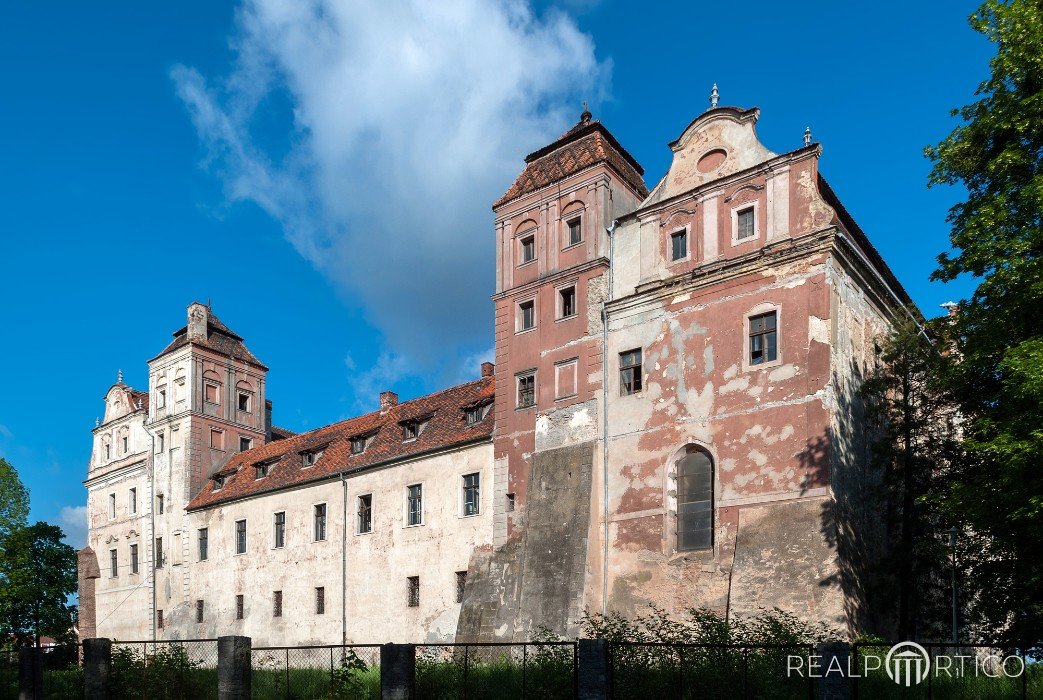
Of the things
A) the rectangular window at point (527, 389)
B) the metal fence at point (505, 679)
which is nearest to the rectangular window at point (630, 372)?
the rectangular window at point (527, 389)

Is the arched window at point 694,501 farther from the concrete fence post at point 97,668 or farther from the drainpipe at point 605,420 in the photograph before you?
the concrete fence post at point 97,668

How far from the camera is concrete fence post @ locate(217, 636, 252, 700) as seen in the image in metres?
18.3

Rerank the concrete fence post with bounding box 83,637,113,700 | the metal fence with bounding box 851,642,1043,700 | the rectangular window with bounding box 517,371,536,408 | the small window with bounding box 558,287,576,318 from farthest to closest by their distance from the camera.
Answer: the rectangular window with bounding box 517,371,536,408 < the small window with bounding box 558,287,576,318 < the concrete fence post with bounding box 83,637,113,700 < the metal fence with bounding box 851,642,1043,700

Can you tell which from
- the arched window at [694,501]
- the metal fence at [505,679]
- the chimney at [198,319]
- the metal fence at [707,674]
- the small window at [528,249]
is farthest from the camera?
the chimney at [198,319]

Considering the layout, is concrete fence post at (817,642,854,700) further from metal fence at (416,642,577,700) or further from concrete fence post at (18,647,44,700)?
concrete fence post at (18,647,44,700)

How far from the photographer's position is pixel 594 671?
50.5ft

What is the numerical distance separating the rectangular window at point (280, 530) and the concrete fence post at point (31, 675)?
15.0 metres

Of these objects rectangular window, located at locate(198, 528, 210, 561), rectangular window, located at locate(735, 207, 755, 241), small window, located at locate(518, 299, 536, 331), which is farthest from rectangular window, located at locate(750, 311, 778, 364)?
rectangular window, located at locate(198, 528, 210, 561)

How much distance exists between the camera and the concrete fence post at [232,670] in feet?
60.0

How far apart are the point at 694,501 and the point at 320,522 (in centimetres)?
1668

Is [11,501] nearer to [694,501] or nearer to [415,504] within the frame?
[415,504]

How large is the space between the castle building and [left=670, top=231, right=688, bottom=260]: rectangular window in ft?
0.13

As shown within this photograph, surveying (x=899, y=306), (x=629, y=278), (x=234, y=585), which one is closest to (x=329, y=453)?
(x=234, y=585)

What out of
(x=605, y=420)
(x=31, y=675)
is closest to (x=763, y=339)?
(x=605, y=420)
